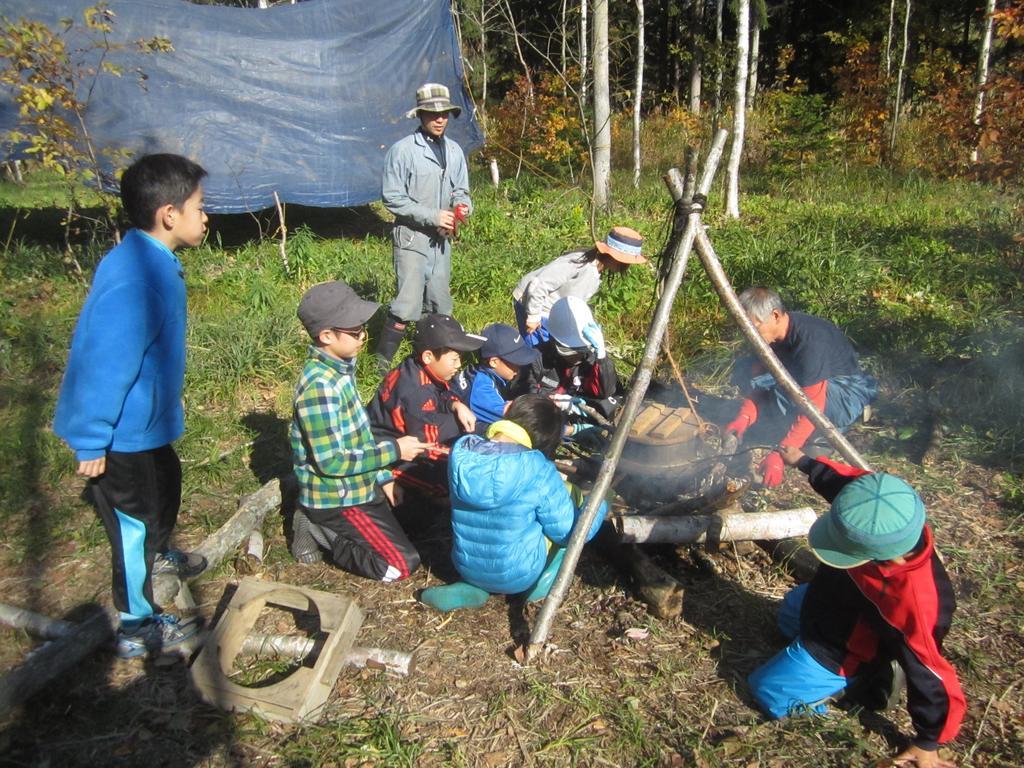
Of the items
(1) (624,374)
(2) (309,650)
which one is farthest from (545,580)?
(1) (624,374)

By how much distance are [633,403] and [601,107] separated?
8.19 m

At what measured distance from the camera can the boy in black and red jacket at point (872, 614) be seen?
2.26m

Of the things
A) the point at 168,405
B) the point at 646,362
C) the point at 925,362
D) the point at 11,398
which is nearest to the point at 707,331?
the point at 925,362

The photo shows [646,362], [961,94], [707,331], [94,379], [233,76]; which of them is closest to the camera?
[94,379]

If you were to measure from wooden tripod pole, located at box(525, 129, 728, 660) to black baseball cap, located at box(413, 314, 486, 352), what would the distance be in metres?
1.01

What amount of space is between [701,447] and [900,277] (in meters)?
4.37

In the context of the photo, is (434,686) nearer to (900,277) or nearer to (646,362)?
(646,362)

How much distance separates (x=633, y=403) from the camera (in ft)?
A: 9.95

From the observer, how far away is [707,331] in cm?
600

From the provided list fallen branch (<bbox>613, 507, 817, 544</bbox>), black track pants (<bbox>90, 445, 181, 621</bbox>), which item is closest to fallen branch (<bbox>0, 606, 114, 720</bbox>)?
black track pants (<bbox>90, 445, 181, 621</bbox>)

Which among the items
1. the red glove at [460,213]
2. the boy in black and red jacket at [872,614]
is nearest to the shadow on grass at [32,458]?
the red glove at [460,213]

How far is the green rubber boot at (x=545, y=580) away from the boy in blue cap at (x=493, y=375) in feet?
3.49

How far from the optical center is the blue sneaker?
2.91 meters

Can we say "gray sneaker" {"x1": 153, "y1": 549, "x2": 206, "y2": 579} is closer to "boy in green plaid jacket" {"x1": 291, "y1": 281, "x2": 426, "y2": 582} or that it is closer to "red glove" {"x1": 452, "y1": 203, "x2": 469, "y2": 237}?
"boy in green plaid jacket" {"x1": 291, "y1": 281, "x2": 426, "y2": 582}
